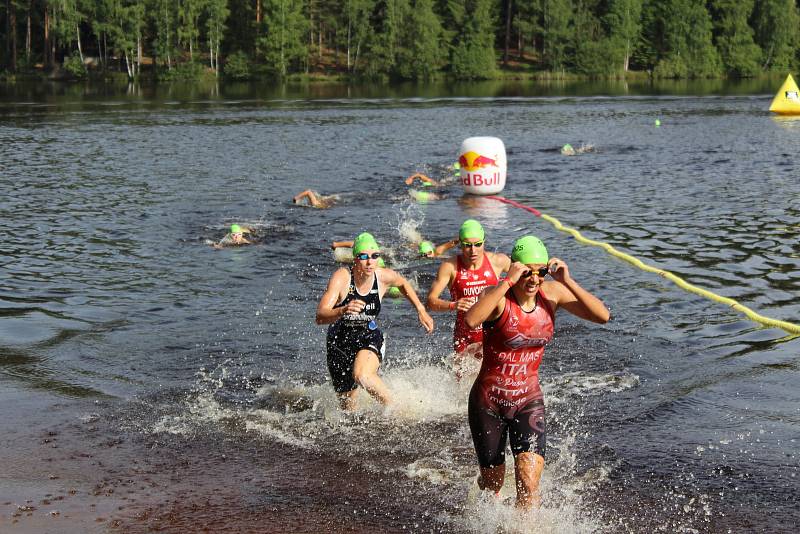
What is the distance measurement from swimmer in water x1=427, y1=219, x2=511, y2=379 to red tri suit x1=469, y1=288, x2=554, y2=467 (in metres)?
2.46

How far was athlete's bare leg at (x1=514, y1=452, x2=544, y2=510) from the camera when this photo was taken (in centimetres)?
694

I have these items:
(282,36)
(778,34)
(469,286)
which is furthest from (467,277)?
(778,34)

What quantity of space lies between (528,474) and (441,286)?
3.23 metres

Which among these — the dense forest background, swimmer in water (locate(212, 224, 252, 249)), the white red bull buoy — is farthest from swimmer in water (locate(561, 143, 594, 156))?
the dense forest background

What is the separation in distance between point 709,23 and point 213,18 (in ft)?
162

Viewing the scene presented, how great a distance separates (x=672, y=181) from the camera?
2758 centimetres

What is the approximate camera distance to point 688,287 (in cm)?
1492

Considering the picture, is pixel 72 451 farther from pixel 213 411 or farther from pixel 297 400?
pixel 297 400

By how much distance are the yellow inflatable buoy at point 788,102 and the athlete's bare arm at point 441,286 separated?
1674 inches

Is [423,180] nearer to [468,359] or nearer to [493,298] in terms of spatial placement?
[468,359]

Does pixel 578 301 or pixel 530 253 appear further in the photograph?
pixel 578 301

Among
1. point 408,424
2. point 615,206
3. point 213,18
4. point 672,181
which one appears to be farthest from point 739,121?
point 213,18

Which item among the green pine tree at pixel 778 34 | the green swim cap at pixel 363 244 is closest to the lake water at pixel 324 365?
the green swim cap at pixel 363 244

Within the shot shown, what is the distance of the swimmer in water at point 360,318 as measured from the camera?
9.16 metres
